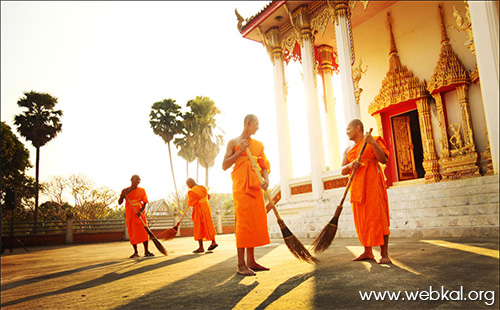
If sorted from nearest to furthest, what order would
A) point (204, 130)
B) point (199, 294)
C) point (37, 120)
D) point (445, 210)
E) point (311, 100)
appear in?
point (199, 294)
point (445, 210)
point (311, 100)
point (37, 120)
point (204, 130)

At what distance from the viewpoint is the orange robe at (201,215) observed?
790cm

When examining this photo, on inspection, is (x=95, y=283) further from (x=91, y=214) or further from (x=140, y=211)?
(x=91, y=214)

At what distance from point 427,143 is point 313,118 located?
345 centimetres

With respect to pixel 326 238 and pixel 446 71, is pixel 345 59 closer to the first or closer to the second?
pixel 446 71

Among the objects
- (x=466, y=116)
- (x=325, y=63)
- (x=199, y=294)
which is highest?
(x=325, y=63)

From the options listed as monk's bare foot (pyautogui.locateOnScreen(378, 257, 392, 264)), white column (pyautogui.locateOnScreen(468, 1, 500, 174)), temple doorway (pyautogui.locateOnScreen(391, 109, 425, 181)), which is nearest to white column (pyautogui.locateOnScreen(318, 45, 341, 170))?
temple doorway (pyautogui.locateOnScreen(391, 109, 425, 181))

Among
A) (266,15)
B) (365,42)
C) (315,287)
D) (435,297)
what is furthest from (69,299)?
(365,42)

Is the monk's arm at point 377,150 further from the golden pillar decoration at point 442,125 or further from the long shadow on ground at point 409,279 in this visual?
the golden pillar decoration at point 442,125

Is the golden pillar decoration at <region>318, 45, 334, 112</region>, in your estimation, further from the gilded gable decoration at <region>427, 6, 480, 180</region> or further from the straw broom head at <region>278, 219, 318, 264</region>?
the straw broom head at <region>278, 219, 318, 264</region>

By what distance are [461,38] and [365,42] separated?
3355 mm

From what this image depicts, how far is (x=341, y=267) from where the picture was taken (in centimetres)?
378

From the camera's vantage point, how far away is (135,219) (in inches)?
306

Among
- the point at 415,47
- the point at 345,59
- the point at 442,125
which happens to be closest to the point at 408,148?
the point at 442,125

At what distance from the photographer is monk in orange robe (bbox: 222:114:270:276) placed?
3885 millimetres
